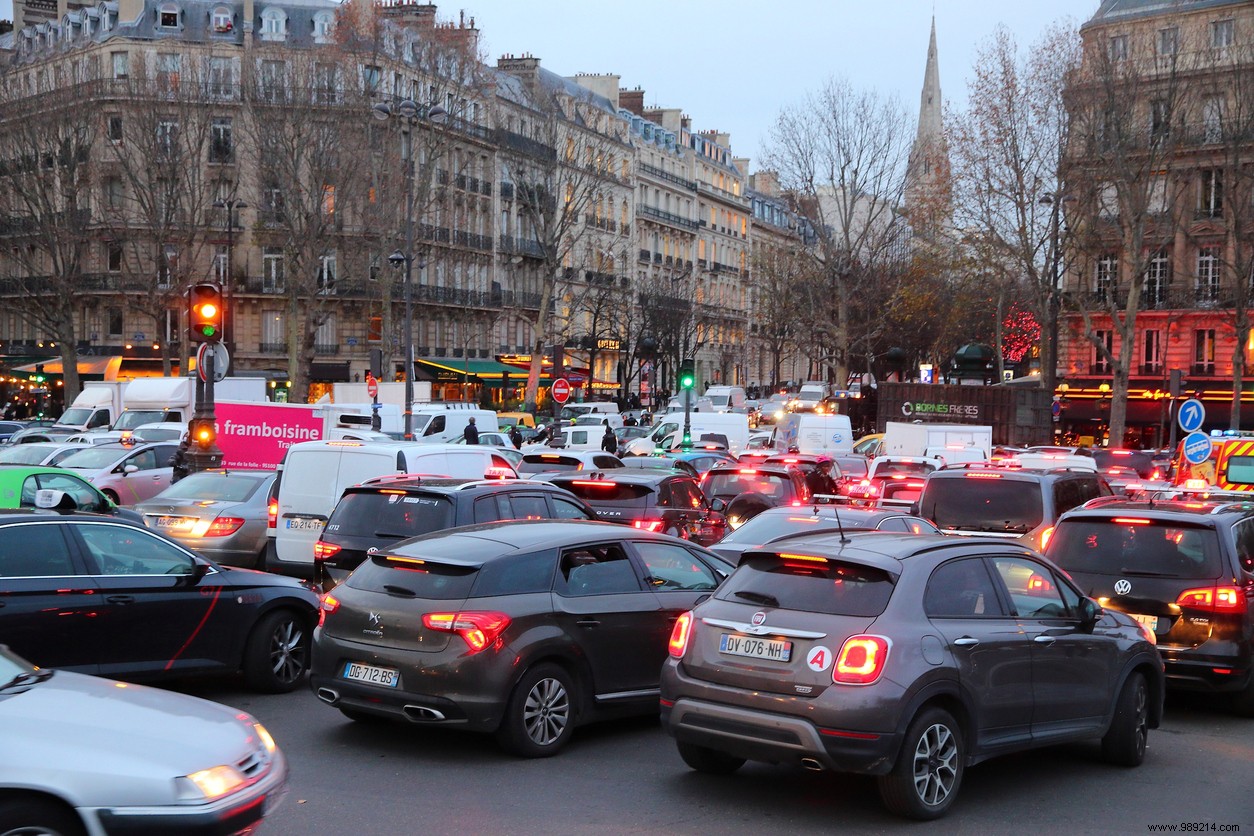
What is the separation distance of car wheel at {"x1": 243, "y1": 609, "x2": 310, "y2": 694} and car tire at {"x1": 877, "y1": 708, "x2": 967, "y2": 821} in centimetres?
513

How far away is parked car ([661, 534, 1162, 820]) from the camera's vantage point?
7.23 meters

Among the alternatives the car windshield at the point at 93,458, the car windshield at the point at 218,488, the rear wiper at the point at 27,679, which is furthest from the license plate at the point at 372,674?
the car windshield at the point at 93,458

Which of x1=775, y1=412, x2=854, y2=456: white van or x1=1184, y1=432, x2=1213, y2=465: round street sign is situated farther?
Result: x1=775, y1=412, x2=854, y2=456: white van

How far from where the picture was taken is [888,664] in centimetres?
723

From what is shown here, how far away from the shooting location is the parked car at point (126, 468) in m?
23.4

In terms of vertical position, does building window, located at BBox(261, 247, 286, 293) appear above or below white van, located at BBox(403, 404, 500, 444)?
above

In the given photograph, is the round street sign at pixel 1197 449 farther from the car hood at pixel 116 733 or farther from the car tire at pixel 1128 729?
the car hood at pixel 116 733

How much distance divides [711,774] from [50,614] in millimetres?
4314

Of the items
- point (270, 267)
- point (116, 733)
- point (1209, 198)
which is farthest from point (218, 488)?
point (270, 267)

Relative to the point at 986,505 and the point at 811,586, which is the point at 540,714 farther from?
the point at 986,505

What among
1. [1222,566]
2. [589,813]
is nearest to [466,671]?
[589,813]

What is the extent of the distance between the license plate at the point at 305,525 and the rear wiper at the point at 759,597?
7.50 m

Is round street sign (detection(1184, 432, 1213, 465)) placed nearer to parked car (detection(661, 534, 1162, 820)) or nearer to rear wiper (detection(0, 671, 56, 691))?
parked car (detection(661, 534, 1162, 820))

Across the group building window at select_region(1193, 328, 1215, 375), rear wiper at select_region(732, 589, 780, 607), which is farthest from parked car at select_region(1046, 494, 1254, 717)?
building window at select_region(1193, 328, 1215, 375)
